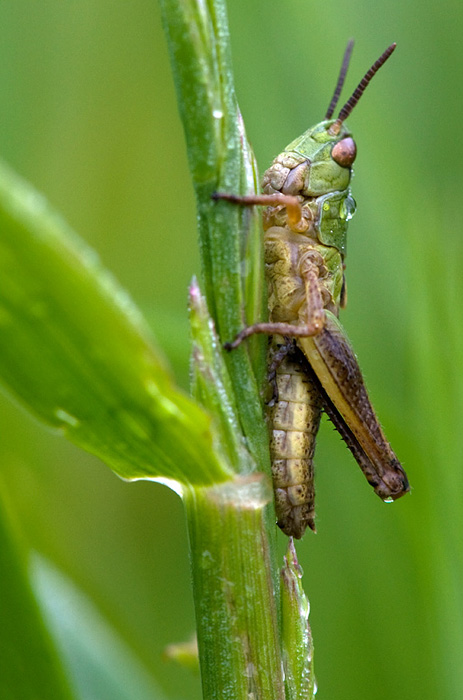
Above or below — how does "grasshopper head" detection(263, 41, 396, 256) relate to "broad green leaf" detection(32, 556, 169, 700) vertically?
above

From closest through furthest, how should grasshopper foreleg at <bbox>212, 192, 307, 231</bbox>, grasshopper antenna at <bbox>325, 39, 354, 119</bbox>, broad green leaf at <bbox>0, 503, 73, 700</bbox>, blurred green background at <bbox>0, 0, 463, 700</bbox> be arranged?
broad green leaf at <bbox>0, 503, 73, 700</bbox> < grasshopper foreleg at <bbox>212, 192, 307, 231</bbox> < blurred green background at <bbox>0, 0, 463, 700</bbox> < grasshopper antenna at <bbox>325, 39, 354, 119</bbox>

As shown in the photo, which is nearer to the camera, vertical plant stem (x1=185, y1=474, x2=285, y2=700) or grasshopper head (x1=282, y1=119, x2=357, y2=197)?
vertical plant stem (x1=185, y1=474, x2=285, y2=700)

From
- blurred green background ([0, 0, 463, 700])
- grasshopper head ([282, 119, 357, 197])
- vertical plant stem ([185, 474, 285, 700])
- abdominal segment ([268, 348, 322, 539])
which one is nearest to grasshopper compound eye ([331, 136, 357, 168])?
grasshopper head ([282, 119, 357, 197])

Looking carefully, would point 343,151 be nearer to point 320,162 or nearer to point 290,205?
point 320,162

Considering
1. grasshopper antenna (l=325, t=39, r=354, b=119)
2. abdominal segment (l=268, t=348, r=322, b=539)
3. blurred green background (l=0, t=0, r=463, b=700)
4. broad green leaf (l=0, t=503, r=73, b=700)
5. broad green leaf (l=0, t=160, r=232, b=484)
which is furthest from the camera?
grasshopper antenna (l=325, t=39, r=354, b=119)

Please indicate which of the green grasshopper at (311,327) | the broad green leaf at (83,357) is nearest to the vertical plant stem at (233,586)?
the broad green leaf at (83,357)

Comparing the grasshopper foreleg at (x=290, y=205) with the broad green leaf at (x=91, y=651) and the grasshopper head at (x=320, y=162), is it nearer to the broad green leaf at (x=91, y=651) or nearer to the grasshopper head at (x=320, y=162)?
the grasshopper head at (x=320, y=162)

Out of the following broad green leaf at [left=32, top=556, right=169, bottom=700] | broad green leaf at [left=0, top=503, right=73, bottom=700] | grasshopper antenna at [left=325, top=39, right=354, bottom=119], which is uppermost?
grasshopper antenna at [left=325, top=39, right=354, bottom=119]

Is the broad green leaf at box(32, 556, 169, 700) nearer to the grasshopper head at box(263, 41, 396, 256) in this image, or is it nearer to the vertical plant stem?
the vertical plant stem
